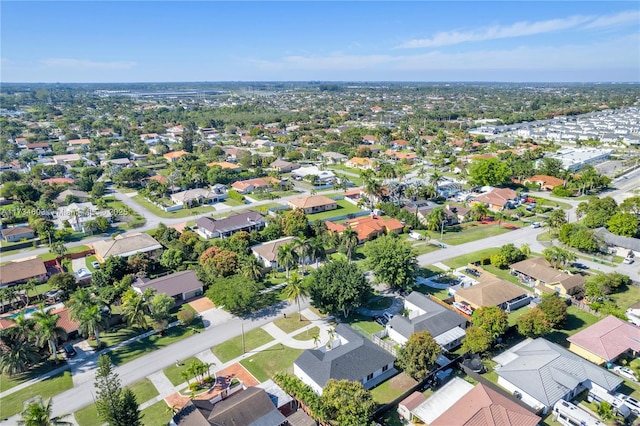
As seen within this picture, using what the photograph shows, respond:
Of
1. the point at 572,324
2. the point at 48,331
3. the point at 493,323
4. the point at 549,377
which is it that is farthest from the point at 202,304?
the point at 572,324

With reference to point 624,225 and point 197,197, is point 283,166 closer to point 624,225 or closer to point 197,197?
point 197,197

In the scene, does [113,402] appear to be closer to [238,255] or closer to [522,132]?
[238,255]

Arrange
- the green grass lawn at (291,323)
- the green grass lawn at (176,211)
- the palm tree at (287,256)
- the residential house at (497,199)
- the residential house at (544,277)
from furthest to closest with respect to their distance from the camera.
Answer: the residential house at (497,199)
the green grass lawn at (176,211)
the palm tree at (287,256)
the residential house at (544,277)
the green grass lawn at (291,323)

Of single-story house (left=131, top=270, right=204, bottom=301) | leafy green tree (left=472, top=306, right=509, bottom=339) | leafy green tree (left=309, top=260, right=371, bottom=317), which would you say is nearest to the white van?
leafy green tree (left=472, top=306, right=509, bottom=339)

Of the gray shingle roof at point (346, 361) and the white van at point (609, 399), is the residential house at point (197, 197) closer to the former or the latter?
the gray shingle roof at point (346, 361)

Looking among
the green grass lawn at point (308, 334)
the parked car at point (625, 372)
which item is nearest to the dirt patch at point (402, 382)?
Answer: the green grass lawn at point (308, 334)

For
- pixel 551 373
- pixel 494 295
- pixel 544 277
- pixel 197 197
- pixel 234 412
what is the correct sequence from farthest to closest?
pixel 197 197 < pixel 544 277 < pixel 494 295 < pixel 551 373 < pixel 234 412
